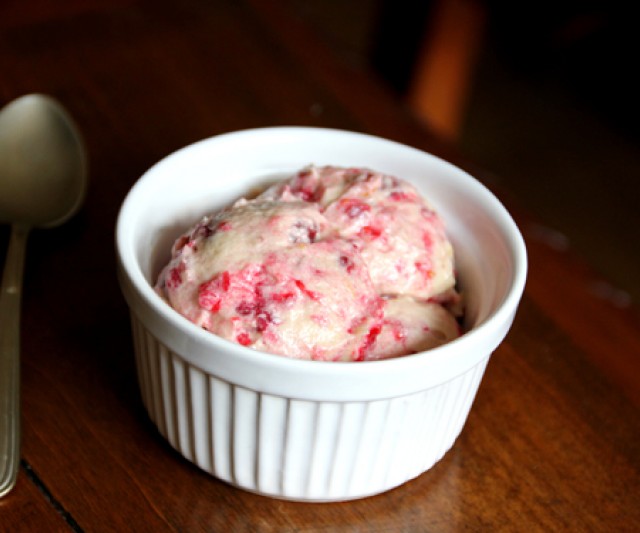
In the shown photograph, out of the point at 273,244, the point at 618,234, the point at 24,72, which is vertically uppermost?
the point at 273,244

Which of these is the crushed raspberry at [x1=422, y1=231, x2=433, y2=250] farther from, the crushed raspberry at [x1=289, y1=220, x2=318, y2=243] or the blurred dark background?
the blurred dark background

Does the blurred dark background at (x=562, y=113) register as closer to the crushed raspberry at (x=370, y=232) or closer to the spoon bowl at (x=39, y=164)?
the spoon bowl at (x=39, y=164)

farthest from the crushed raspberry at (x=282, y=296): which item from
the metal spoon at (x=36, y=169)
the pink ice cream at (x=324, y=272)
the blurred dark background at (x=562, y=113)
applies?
the blurred dark background at (x=562, y=113)

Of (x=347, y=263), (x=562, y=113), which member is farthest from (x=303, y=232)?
(x=562, y=113)

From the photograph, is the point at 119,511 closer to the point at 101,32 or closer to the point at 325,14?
the point at 101,32

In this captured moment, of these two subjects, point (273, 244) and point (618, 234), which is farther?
point (618, 234)

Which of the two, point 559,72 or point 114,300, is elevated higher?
point 114,300

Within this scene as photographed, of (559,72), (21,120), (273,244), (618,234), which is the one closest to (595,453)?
(273,244)
